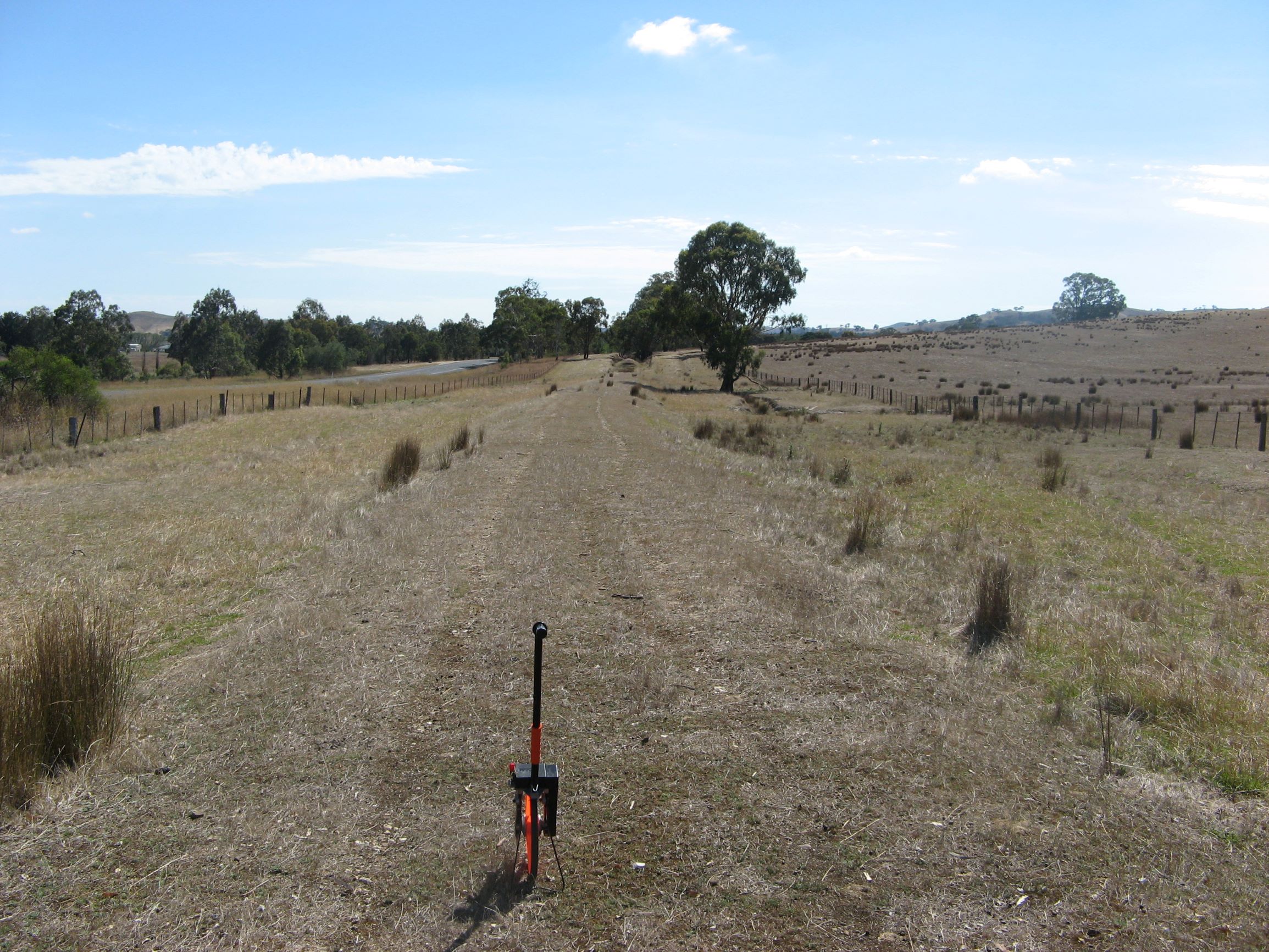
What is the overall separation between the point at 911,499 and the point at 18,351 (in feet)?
130

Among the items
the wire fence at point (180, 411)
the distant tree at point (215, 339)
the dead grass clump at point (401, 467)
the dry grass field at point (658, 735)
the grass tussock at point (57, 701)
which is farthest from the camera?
the distant tree at point (215, 339)

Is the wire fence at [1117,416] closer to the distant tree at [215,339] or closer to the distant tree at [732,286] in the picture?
the distant tree at [732,286]

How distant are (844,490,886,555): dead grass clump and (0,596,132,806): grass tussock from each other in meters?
8.67

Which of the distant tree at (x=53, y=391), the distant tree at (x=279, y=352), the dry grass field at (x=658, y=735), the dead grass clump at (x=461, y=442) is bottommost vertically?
the dry grass field at (x=658, y=735)

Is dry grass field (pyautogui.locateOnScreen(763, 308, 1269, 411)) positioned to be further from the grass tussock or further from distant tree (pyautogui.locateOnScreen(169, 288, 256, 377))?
distant tree (pyautogui.locateOnScreen(169, 288, 256, 377))

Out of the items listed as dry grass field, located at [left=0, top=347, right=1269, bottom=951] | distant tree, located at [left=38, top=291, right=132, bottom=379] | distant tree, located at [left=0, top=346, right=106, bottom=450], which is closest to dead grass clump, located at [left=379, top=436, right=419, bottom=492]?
dry grass field, located at [left=0, top=347, right=1269, bottom=951]

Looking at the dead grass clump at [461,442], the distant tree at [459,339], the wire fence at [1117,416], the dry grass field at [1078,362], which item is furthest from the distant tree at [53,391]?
the distant tree at [459,339]

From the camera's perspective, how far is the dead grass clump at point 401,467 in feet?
54.0

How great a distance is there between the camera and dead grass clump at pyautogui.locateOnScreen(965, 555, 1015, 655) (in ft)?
26.1

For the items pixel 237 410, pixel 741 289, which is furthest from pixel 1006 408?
pixel 237 410

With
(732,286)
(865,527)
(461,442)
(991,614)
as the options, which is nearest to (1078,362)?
(732,286)

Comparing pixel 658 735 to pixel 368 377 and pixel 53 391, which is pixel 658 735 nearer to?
pixel 53 391

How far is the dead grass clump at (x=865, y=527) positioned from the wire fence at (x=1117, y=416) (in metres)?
20.4

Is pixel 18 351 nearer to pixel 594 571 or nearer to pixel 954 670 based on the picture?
pixel 594 571
